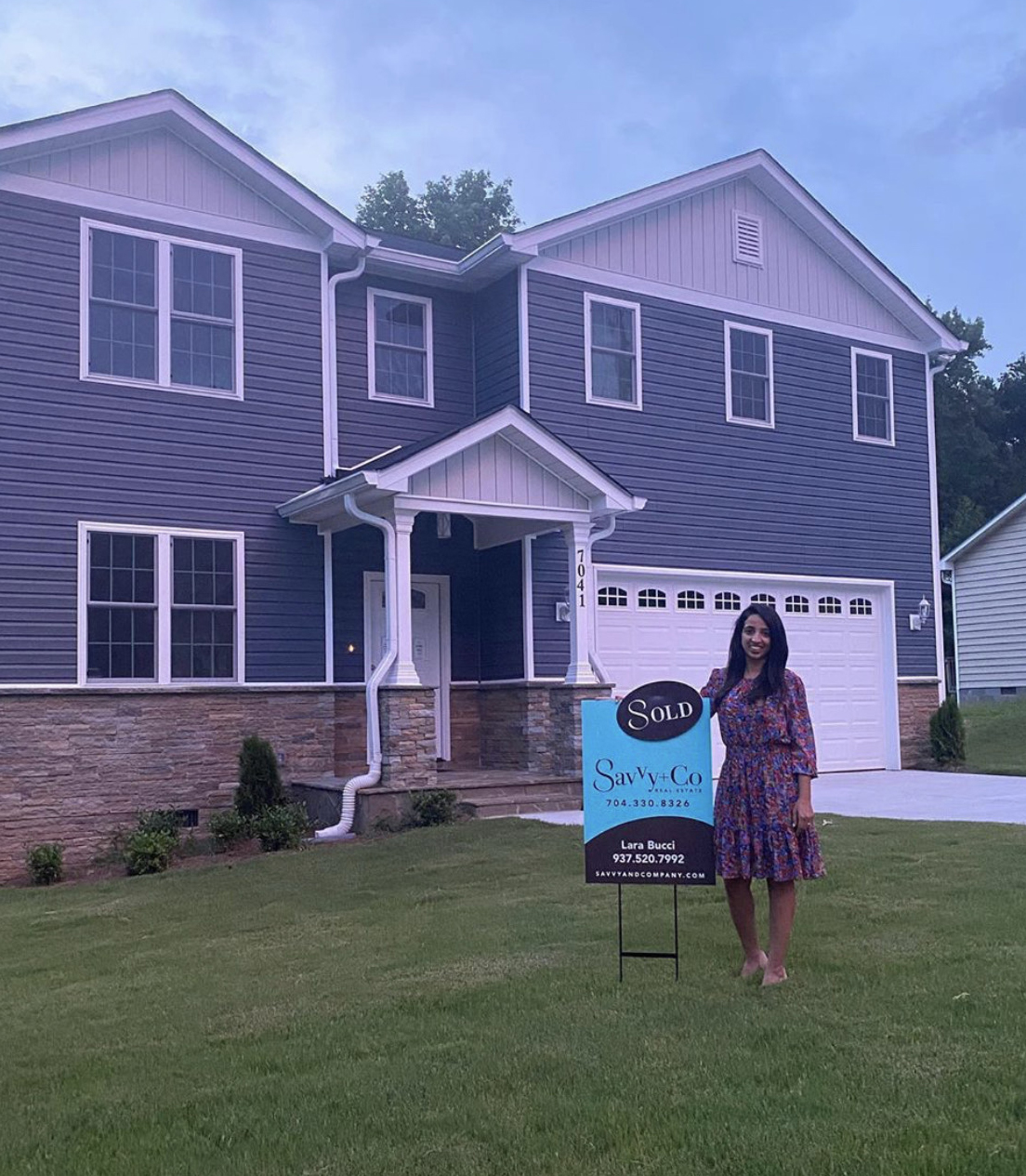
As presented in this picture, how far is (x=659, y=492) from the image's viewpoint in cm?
1584

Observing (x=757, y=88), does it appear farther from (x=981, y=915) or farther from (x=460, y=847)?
(x=981, y=915)

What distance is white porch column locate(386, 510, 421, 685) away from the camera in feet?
41.2

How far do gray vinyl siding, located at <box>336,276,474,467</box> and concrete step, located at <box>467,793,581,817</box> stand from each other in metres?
4.18

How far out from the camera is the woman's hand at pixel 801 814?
18.5 ft

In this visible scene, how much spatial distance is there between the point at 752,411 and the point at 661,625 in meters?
3.29

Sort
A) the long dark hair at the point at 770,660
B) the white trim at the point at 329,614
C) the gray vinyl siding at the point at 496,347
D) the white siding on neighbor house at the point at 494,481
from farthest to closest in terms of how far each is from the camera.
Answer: the gray vinyl siding at the point at 496,347, the white trim at the point at 329,614, the white siding on neighbor house at the point at 494,481, the long dark hair at the point at 770,660

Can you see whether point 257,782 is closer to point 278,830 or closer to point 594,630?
point 278,830

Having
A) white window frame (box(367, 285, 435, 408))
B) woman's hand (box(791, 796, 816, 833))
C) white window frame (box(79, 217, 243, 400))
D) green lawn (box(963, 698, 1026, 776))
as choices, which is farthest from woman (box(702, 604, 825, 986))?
green lawn (box(963, 698, 1026, 776))

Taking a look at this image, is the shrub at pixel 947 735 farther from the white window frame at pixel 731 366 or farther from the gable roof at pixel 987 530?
the gable roof at pixel 987 530

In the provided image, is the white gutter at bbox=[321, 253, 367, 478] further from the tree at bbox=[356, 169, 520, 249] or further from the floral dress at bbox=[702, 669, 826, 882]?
the tree at bbox=[356, 169, 520, 249]

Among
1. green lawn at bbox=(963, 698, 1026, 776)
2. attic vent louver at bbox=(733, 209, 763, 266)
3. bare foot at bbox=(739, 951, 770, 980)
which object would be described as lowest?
bare foot at bbox=(739, 951, 770, 980)

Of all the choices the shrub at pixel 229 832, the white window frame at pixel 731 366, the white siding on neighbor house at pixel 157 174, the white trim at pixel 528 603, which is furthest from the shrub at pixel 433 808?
the white window frame at pixel 731 366

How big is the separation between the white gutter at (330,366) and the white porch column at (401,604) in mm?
1732

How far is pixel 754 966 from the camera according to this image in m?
5.82
